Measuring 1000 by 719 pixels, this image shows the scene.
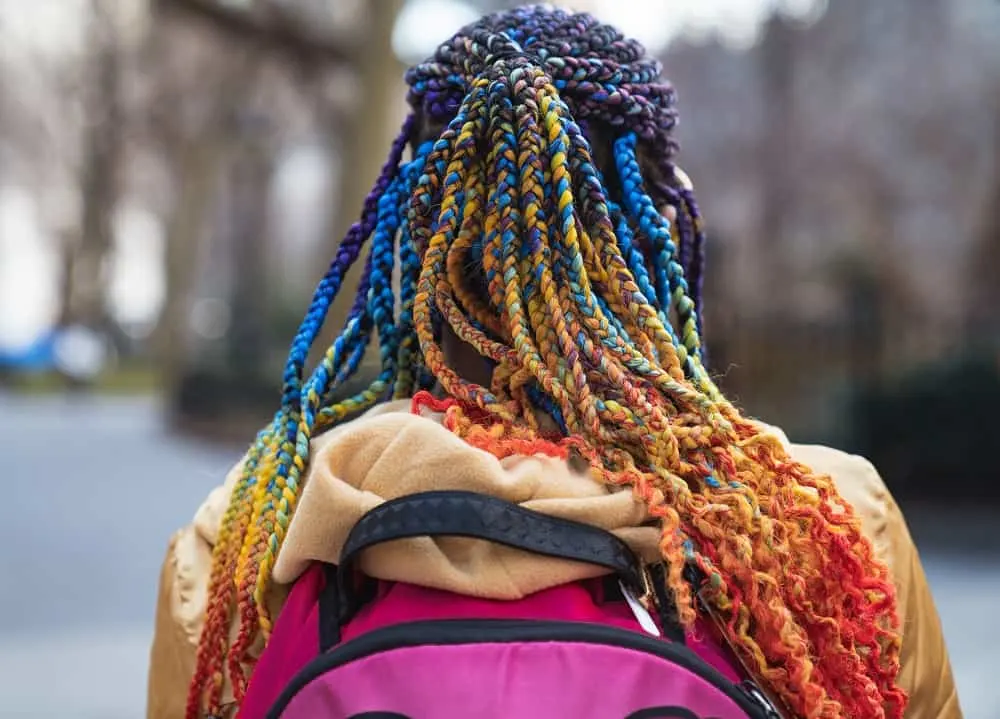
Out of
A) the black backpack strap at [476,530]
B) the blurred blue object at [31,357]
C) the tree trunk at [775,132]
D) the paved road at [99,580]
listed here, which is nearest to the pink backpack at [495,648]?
Answer: the black backpack strap at [476,530]

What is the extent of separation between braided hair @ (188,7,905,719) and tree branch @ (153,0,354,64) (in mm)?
7166

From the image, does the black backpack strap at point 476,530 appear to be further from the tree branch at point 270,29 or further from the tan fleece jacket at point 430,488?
the tree branch at point 270,29

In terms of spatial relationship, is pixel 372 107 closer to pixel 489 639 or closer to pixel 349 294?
pixel 349 294

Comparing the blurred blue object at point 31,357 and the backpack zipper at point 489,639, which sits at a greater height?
the backpack zipper at point 489,639

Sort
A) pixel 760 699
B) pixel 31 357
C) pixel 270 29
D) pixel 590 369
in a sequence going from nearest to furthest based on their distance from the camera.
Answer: pixel 760 699 → pixel 590 369 → pixel 270 29 → pixel 31 357

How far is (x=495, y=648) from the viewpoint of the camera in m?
1.07

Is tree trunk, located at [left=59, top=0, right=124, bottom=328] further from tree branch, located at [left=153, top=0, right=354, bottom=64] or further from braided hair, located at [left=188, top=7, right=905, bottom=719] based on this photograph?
braided hair, located at [left=188, top=7, right=905, bottom=719]

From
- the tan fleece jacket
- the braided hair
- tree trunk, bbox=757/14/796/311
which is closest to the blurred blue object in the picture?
tree trunk, bbox=757/14/796/311

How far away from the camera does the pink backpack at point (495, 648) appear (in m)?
1.05

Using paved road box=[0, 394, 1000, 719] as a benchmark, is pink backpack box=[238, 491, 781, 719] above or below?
above

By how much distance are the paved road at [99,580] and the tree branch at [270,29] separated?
3712mm

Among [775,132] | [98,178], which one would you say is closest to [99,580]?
[775,132]

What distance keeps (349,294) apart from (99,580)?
281 centimetres

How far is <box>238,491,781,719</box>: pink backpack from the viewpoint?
105cm
